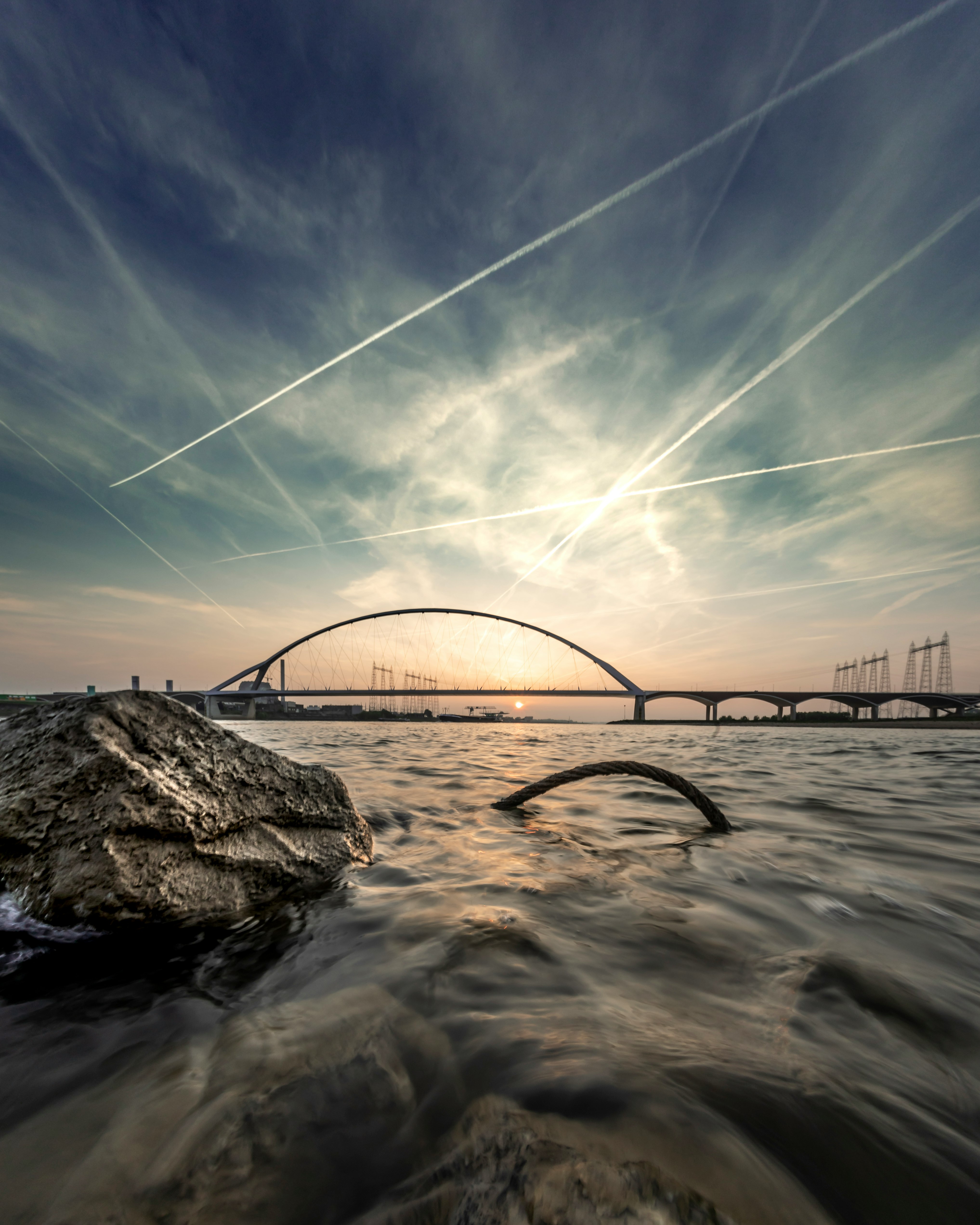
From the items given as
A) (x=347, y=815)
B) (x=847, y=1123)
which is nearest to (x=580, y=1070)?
(x=847, y=1123)

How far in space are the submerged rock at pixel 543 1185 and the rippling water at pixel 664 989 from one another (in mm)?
78

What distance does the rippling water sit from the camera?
1.27 meters

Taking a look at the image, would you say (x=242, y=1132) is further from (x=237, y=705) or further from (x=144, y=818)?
(x=237, y=705)

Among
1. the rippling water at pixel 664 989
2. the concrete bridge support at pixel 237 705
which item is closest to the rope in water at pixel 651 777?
the rippling water at pixel 664 989

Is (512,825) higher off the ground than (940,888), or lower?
lower

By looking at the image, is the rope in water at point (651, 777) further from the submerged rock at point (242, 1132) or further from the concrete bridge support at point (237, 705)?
the concrete bridge support at point (237, 705)

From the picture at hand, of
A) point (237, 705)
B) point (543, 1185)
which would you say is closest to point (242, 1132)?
point (543, 1185)

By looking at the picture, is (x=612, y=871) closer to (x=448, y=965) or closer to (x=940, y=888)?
(x=448, y=965)

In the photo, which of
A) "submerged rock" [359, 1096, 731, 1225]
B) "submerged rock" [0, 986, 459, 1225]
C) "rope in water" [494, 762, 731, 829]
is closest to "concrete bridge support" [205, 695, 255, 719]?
"rope in water" [494, 762, 731, 829]

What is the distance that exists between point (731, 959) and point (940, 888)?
2159 mm

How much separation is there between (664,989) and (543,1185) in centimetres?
110

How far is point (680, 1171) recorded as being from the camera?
3.70 feet

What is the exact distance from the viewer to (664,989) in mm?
1943

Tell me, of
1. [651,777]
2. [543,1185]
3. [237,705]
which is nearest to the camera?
[543,1185]
